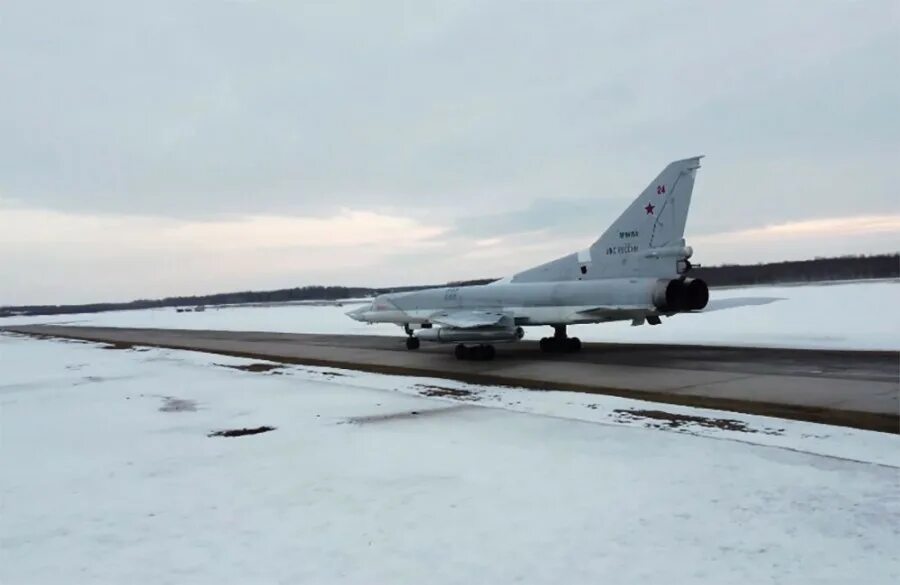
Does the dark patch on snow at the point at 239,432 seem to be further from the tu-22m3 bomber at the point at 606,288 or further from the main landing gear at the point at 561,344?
the main landing gear at the point at 561,344

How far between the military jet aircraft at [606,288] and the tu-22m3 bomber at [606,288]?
2 cm

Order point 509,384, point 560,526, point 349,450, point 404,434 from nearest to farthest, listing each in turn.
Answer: point 560,526 → point 349,450 → point 404,434 → point 509,384

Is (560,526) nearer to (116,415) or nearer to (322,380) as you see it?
(116,415)

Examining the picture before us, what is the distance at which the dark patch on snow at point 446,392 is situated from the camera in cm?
1237

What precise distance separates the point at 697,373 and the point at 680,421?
5173 millimetres

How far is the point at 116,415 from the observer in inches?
464

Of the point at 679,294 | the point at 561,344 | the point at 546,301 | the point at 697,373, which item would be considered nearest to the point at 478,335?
the point at 546,301

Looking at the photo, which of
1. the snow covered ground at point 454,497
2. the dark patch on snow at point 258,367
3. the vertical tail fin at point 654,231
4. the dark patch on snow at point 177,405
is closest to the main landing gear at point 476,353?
the vertical tail fin at point 654,231

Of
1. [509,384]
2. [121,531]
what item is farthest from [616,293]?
[121,531]

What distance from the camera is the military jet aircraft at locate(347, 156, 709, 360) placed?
56.1ft

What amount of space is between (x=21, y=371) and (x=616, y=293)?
18.4 meters

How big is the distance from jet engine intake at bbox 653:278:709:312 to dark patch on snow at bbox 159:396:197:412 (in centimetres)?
1096

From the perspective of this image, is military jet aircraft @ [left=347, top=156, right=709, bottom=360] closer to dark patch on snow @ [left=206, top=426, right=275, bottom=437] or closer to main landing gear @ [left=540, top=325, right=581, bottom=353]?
main landing gear @ [left=540, top=325, right=581, bottom=353]

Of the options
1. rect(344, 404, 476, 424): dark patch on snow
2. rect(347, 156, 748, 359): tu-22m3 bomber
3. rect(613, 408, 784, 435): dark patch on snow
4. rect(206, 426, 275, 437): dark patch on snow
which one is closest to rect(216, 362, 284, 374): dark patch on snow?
rect(347, 156, 748, 359): tu-22m3 bomber
